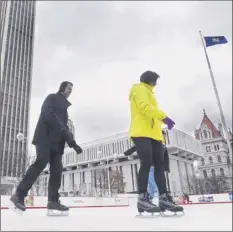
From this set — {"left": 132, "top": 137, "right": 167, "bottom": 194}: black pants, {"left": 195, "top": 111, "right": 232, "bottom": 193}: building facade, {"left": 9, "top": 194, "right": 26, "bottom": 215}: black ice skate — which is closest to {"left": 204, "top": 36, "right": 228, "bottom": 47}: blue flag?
{"left": 132, "top": 137, "right": 167, "bottom": 194}: black pants

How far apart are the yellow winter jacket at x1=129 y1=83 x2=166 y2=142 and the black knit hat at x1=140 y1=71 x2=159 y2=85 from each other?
61 millimetres

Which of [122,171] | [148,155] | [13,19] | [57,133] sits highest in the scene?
[13,19]

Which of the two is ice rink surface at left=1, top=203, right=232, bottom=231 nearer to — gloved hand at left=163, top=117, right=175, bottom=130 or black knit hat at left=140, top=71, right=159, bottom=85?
gloved hand at left=163, top=117, right=175, bottom=130

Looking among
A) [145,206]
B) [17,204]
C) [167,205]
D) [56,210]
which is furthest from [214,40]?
[17,204]

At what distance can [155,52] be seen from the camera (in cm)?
584

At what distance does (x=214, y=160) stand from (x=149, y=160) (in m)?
40.2

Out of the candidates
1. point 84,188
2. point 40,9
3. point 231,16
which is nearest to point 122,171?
point 84,188

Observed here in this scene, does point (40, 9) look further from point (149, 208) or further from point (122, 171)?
point (149, 208)

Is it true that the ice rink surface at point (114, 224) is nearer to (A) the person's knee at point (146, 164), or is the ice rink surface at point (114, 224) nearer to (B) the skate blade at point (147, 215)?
(B) the skate blade at point (147, 215)

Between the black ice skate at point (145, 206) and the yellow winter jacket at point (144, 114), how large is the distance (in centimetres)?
43

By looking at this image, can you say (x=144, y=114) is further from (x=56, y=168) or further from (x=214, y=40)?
(x=214, y=40)

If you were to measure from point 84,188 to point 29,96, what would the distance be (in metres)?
41.7

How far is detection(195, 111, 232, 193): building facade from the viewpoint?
30898 millimetres

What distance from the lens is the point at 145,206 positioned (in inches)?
65.3
